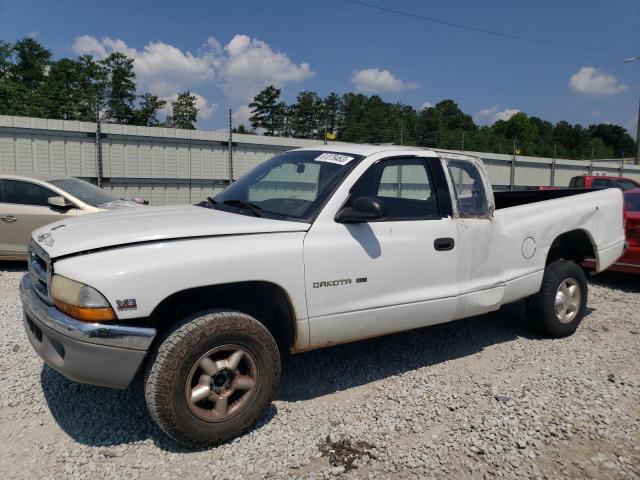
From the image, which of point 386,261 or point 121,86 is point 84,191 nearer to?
point 386,261

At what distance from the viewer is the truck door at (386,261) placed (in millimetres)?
3295

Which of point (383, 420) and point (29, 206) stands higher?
point (29, 206)

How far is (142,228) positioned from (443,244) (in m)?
2.21

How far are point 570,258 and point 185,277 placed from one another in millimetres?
4454

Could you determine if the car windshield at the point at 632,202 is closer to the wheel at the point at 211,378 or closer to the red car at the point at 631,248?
the red car at the point at 631,248

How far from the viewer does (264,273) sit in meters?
3.03

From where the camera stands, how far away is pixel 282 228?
321 cm

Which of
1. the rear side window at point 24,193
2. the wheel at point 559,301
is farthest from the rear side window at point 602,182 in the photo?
the rear side window at point 24,193

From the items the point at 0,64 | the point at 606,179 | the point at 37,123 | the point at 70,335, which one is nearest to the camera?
the point at 70,335

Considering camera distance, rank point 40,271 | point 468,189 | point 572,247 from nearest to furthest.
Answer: point 40,271, point 468,189, point 572,247

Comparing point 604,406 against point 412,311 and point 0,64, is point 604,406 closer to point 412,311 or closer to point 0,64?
point 412,311

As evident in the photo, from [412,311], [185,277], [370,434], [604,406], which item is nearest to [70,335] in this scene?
[185,277]

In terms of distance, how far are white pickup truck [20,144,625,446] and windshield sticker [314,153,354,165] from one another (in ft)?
0.05

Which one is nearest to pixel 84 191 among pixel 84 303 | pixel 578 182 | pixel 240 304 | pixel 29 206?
pixel 29 206
